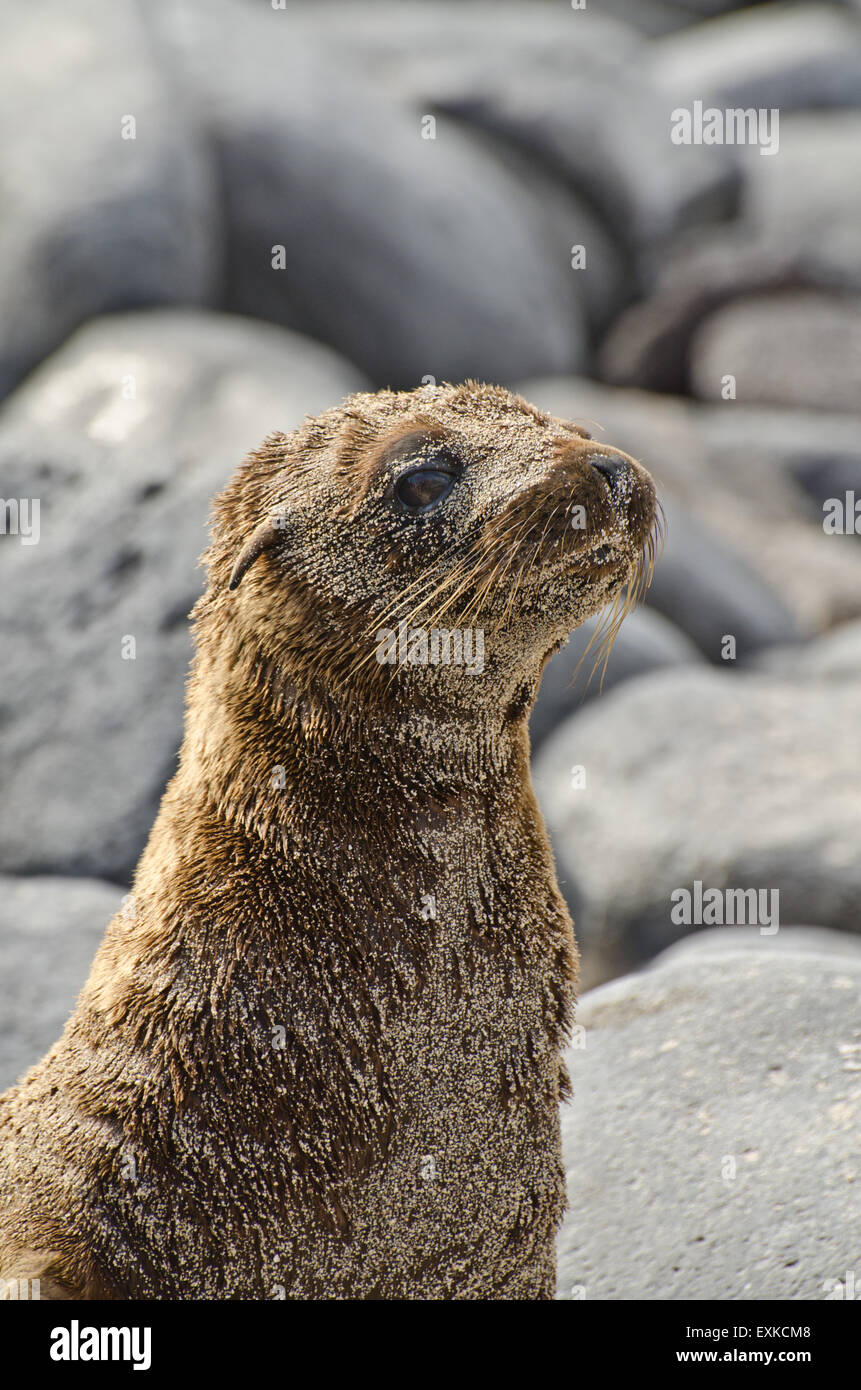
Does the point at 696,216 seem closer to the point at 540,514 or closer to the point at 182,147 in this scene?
the point at 182,147

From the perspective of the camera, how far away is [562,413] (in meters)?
8.00

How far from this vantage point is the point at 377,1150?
82.8 inches

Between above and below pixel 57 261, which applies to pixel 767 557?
Answer: below

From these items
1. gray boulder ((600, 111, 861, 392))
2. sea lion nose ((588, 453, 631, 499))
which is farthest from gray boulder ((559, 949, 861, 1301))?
gray boulder ((600, 111, 861, 392))

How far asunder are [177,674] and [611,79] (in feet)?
29.5

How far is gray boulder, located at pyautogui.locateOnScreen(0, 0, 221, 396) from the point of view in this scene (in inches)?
282

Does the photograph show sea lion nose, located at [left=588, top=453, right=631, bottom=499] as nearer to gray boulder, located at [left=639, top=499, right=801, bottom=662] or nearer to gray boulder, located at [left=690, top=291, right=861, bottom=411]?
gray boulder, located at [left=639, top=499, right=801, bottom=662]

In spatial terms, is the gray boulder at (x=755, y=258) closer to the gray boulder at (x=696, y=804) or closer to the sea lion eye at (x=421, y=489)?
the gray boulder at (x=696, y=804)

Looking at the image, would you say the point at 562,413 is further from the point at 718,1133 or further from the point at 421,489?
the point at 421,489

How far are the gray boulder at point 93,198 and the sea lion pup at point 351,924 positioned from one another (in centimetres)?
542

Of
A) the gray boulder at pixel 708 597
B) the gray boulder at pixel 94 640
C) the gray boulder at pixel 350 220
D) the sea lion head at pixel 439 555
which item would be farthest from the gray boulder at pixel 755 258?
the sea lion head at pixel 439 555

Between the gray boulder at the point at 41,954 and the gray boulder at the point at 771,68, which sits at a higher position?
the gray boulder at the point at 771,68

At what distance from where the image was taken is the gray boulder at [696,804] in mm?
4887

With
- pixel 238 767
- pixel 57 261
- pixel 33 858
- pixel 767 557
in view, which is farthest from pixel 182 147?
pixel 238 767
